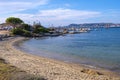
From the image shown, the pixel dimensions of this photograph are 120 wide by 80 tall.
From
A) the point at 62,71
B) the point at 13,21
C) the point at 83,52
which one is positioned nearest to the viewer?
the point at 62,71

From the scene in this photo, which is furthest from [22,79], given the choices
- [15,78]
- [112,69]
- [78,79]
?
[112,69]

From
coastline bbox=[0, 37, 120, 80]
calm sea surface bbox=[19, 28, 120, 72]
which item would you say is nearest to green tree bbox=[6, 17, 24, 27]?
calm sea surface bbox=[19, 28, 120, 72]

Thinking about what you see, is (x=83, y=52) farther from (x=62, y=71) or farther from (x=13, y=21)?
(x=13, y=21)

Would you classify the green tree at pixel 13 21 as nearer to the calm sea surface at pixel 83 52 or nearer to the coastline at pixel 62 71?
the calm sea surface at pixel 83 52

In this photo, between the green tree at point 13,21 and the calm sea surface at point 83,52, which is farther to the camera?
the green tree at point 13,21

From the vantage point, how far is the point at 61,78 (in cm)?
1831

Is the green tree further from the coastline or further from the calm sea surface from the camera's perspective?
the coastline

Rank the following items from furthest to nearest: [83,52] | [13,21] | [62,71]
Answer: [13,21] < [83,52] < [62,71]

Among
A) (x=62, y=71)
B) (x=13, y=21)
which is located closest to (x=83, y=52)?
(x=62, y=71)

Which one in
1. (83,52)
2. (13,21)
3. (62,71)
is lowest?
(83,52)

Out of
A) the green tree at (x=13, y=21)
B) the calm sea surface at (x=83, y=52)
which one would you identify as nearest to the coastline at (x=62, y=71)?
the calm sea surface at (x=83, y=52)

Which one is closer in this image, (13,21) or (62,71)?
(62,71)

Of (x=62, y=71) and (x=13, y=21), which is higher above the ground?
(x=13, y=21)

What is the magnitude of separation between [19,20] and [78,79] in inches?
4194
